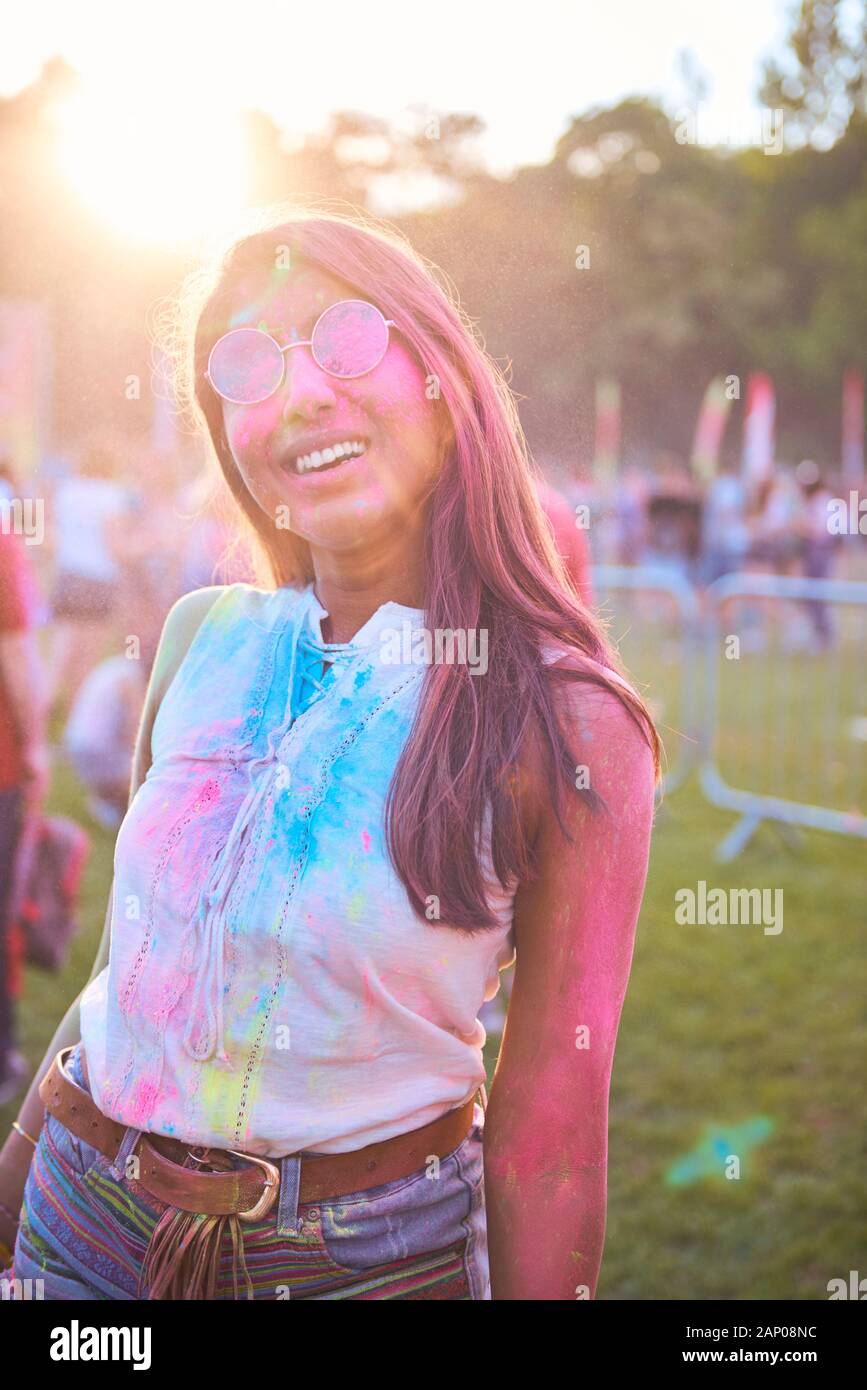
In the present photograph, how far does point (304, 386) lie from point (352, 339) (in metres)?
0.08

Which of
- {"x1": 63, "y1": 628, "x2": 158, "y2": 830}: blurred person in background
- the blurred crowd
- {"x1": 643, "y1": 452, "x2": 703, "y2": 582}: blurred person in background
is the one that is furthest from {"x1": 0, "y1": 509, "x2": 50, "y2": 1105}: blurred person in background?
{"x1": 643, "y1": 452, "x2": 703, "y2": 582}: blurred person in background

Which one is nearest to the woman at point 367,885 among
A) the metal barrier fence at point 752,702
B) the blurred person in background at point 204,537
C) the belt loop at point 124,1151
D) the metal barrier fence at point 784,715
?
the belt loop at point 124,1151

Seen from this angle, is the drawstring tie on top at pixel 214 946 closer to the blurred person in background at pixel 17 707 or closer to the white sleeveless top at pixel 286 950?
the white sleeveless top at pixel 286 950

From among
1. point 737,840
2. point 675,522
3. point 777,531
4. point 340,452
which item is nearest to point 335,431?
point 340,452

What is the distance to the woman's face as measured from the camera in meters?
1.41

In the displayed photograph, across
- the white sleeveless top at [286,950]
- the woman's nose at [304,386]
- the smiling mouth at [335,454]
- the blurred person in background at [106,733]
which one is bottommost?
the white sleeveless top at [286,950]

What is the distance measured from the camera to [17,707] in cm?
271

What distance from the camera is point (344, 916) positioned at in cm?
128

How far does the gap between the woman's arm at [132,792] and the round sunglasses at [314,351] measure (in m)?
0.31

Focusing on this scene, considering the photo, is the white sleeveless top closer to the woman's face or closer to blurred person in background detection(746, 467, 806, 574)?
the woman's face

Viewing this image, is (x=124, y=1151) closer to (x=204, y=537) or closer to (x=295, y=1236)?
(x=295, y=1236)

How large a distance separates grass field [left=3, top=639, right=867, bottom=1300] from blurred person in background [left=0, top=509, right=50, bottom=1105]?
0.25m

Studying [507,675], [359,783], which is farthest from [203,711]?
[507,675]

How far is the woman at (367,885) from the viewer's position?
1305 millimetres
